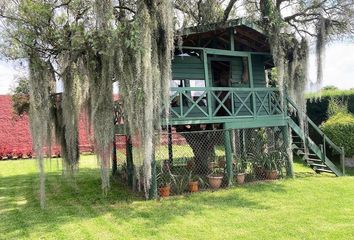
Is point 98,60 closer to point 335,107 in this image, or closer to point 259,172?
point 259,172

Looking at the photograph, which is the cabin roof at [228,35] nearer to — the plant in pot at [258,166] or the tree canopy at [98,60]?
the tree canopy at [98,60]

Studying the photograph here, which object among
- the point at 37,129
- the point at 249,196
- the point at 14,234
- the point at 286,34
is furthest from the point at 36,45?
the point at 286,34

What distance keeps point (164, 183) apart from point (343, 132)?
26.0 feet

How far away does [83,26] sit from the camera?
27.0 ft

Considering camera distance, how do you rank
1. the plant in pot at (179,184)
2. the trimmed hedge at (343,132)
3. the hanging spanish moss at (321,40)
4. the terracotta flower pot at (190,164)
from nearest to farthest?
the plant in pot at (179,184) → the hanging spanish moss at (321,40) → the terracotta flower pot at (190,164) → the trimmed hedge at (343,132)

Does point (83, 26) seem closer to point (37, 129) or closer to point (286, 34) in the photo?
point (37, 129)

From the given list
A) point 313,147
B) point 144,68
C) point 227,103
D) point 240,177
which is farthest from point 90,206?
point 313,147

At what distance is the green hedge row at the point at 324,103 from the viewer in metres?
15.3

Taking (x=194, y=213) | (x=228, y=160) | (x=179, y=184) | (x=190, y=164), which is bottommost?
(x=194, y=213)

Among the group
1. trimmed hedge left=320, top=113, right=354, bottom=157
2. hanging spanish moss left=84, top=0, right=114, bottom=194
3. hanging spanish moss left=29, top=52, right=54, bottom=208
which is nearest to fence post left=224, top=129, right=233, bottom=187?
hanging spanish moss left=84, top=0, right=114, bottom=194

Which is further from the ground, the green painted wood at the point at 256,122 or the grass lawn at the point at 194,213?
the green painted wood at the point at 256,122

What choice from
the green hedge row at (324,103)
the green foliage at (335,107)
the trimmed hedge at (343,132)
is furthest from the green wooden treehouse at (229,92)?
the green hedge row at (324,103)

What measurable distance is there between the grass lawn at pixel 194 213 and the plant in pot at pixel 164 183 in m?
0.32

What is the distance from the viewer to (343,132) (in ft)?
44.0
